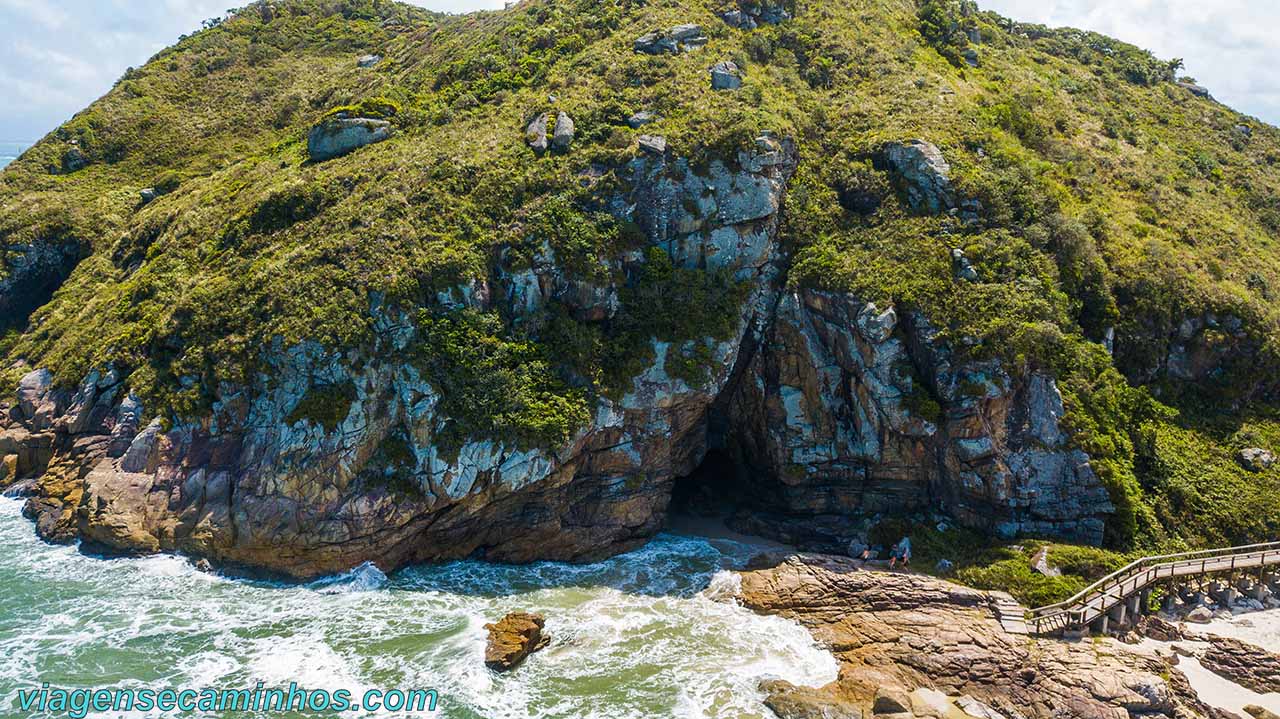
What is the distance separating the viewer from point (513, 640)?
2742 cm

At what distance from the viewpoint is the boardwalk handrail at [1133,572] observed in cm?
2863

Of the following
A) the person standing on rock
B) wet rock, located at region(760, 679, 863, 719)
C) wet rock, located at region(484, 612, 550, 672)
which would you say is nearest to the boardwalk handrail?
the person standing on rock

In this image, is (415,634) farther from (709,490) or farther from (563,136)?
(563,136)

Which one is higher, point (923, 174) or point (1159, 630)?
point (923, 174)

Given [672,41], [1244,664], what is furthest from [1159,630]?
[672,41]

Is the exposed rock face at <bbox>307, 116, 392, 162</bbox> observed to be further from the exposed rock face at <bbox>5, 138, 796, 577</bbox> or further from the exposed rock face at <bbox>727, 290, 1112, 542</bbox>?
the exposed rock face at <bbox>727, 290, 1112, 542</bbox>

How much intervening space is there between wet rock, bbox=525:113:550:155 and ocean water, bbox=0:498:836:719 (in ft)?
79.9

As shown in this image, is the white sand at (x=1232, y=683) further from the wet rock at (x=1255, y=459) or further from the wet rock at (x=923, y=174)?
the wet rock at (x=923, y=174)

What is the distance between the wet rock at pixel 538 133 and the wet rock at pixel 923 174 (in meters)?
21.0

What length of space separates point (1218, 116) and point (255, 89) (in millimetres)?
93101

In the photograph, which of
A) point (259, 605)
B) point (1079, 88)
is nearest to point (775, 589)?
point (259, 605)

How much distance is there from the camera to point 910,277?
1448 inches

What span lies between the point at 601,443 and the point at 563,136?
18888 millimetres

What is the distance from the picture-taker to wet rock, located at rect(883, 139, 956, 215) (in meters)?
39.9
